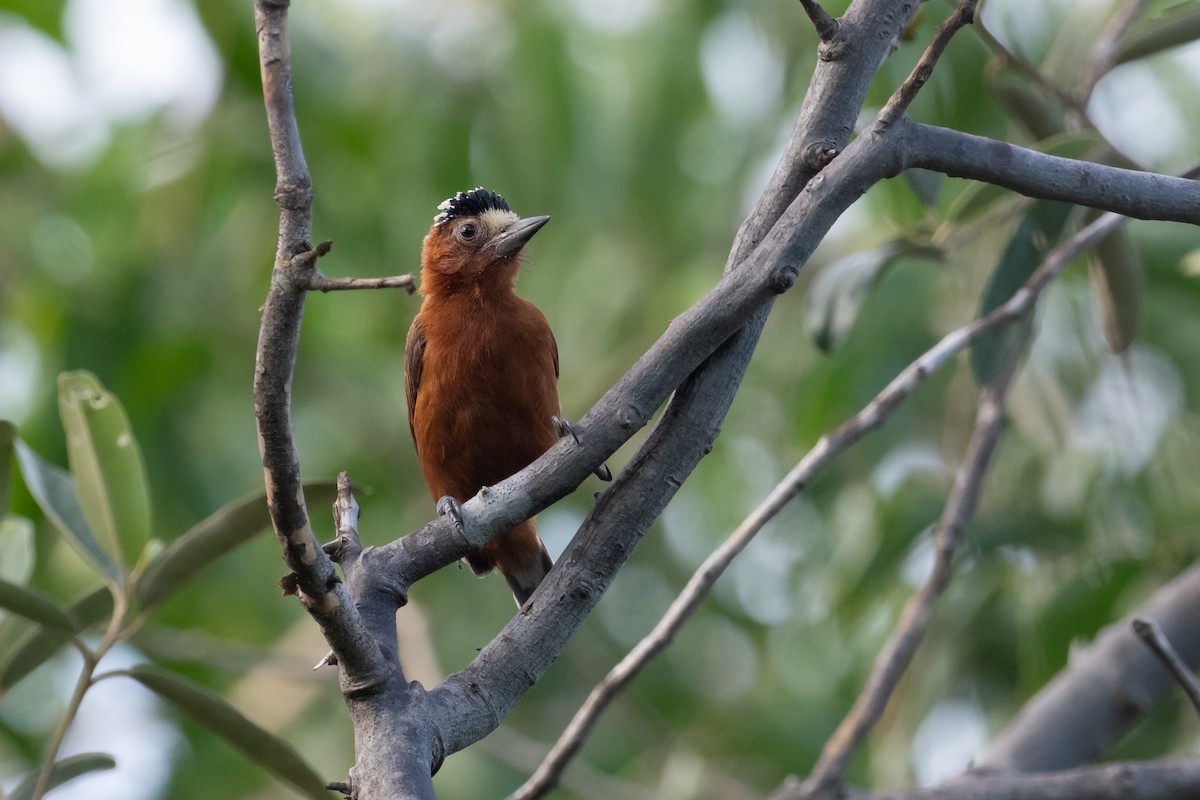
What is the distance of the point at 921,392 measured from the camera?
5453 mm

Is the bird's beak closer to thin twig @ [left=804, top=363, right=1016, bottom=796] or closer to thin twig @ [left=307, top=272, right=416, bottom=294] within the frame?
thin twig @ [left=804, top=363, right=1016, bottom=796]

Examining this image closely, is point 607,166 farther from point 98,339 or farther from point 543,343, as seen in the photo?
point 98,339

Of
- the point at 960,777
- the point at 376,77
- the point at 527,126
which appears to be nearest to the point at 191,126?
the point at 376,77

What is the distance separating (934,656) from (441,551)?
125 inches

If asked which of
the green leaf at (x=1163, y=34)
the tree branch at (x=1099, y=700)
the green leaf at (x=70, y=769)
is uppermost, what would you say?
the green leaf at (x=1163, y=34)

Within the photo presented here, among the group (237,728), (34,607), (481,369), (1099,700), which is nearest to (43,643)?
(34,607)

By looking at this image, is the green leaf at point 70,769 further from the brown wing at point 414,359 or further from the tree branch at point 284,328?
the brown wing at point 414,359

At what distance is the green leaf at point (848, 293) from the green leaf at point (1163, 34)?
34.0 inches

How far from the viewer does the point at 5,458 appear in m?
3.28

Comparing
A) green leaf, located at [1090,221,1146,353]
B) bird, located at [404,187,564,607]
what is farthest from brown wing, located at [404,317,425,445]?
green leaf, located at [1090,221,1146,353]

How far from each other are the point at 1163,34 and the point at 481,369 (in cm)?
233

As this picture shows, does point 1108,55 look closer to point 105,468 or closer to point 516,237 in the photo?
point 516,237

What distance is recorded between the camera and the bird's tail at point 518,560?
4.65m

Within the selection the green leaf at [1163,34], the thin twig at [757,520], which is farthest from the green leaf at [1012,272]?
the green leaf at [1163,34]
